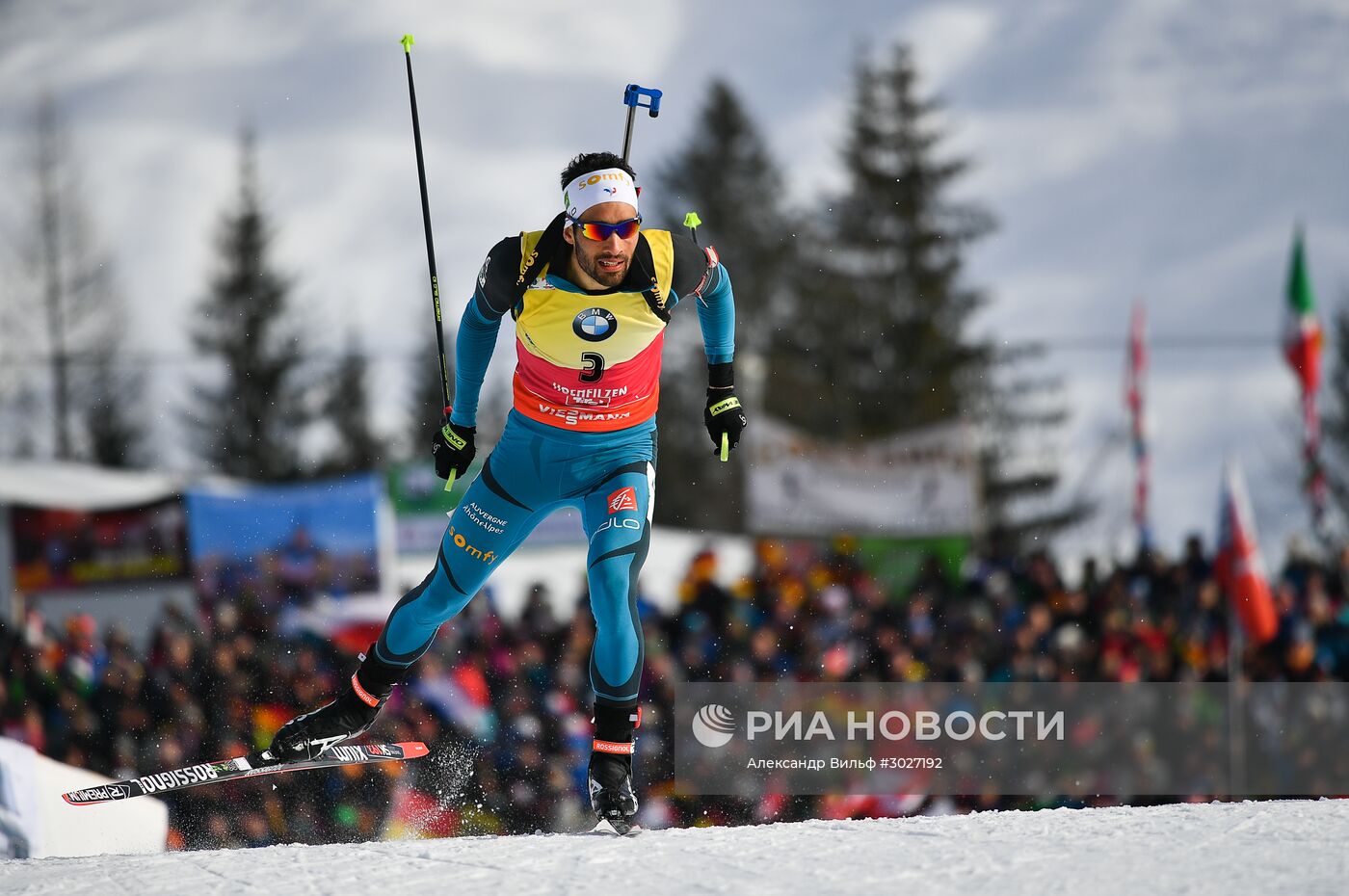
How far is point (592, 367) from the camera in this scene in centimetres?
479

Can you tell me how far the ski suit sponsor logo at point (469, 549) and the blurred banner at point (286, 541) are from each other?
6.17 m

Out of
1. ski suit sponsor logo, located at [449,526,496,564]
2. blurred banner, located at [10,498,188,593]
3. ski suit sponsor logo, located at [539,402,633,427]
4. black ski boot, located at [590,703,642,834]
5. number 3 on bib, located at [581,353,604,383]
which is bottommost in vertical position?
black ski boot, located at [590,703,642,834]

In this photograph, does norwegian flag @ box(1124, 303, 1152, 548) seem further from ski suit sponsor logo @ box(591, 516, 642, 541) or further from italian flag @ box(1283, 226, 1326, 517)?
ski suit sponsor logo @ box(591, 516, 642, 541)

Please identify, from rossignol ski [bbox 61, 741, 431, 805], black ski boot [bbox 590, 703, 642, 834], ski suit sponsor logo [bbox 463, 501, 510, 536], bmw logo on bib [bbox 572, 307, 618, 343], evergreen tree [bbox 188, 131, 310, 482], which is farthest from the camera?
evergreen tree [bbox 188, 131, 310, 482]

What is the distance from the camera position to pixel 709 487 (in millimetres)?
29359

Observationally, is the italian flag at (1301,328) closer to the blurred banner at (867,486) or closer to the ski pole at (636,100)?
the blurred banner at (867,486)

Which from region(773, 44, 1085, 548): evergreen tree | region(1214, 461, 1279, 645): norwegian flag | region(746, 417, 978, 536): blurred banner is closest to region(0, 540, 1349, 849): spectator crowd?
region(1214, 461, 1279, 645): norwegian flag

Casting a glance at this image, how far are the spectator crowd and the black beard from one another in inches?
164

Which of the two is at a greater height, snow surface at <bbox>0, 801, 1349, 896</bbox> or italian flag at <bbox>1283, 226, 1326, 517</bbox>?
italian flag at <bbox>1283, 226, 1326, 517</bbox>

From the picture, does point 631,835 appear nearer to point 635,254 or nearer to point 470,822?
point 635,254

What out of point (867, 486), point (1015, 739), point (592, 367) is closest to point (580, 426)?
point (592, 367)

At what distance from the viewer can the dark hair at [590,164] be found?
4.68m

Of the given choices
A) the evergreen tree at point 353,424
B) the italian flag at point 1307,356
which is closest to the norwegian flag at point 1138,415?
the italian flag at point 1307,356

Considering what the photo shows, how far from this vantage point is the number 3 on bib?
4.76 m
